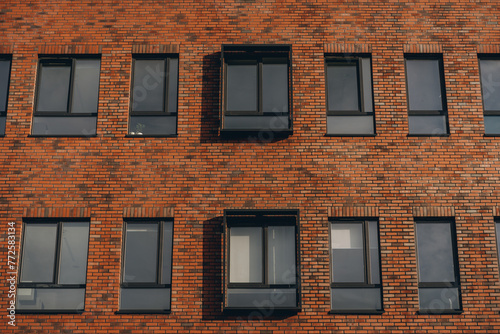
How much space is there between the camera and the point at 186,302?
12.1m

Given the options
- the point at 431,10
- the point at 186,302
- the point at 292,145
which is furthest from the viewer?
the point at 431,10

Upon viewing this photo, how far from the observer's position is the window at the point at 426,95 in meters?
13.2

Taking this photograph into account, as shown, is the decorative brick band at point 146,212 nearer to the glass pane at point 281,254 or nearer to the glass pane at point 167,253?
the glass pane at point 167,253

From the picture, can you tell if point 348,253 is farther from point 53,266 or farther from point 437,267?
point 53,266

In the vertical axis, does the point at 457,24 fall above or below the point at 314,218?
above

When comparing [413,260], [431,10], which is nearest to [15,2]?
[431,10]

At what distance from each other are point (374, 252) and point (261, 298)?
8.54 feet

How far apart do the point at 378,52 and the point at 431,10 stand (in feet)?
5.63

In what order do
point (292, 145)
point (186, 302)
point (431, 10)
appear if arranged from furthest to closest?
point (431, 10) < point (292, 145) < point (186, 302)

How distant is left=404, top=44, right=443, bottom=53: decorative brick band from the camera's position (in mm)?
13562

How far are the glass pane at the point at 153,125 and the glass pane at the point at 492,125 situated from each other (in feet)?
23.0

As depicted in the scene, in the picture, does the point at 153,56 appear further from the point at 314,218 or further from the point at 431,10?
the point at 431,10

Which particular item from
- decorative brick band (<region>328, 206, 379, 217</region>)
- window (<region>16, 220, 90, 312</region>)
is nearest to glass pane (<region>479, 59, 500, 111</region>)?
decorative brick band (<region>328, 206, 379, 217</region>)

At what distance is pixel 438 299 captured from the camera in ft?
40.0
